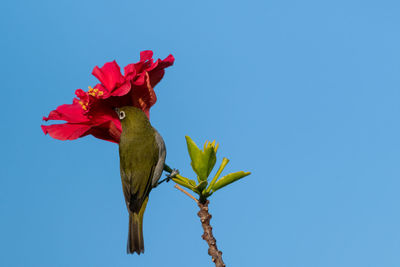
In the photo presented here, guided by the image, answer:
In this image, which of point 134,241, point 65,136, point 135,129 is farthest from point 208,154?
point 65,136

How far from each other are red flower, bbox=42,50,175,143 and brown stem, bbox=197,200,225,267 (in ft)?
3.59

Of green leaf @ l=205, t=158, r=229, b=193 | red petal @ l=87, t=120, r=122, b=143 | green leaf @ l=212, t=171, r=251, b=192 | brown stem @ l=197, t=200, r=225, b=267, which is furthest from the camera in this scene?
red petal @ l=87, t=120, r=122, b=143

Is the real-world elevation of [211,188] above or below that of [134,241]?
above

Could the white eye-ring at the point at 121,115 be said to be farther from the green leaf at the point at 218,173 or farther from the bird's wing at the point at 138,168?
the green leaf at the point at 218,173

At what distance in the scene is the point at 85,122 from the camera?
3.90 metres

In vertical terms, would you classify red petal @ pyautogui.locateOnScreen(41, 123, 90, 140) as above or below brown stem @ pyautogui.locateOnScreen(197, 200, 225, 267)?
above

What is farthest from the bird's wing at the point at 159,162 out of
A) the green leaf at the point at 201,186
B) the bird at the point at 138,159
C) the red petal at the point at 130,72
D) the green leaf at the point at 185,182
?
the red petal at the point at 130,72

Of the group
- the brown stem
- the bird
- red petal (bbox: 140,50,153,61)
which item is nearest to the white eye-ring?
the bird

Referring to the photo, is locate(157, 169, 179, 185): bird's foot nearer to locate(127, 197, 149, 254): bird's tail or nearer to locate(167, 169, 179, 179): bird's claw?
locate(167, 169, 179, 179): bird's claw

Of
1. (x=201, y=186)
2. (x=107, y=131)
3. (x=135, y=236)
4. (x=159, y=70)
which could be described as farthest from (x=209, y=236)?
(x=159, y=70)

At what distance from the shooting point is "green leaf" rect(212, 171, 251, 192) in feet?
11.6

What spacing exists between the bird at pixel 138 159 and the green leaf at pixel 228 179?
1.86 feet

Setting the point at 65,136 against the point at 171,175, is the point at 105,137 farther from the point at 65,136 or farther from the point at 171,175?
the point at 171,175

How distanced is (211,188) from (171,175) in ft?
1.38
